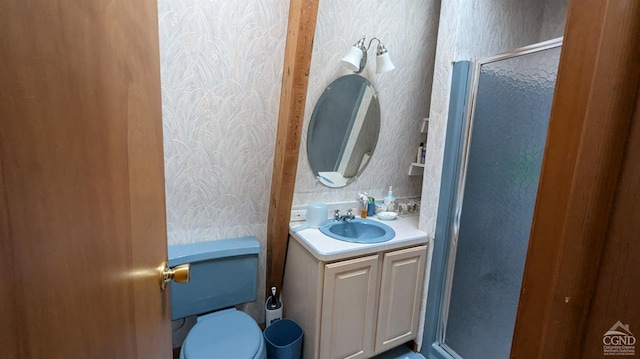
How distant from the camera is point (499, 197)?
4.77 ft

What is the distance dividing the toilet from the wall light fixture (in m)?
1.22

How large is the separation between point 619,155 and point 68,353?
0.72 metres

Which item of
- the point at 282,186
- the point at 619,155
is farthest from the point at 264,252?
the point at 619,155

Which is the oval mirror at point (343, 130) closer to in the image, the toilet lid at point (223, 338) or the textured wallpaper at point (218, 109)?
the textured wallpaper at point (218, 109)

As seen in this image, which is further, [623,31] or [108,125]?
[108,125]

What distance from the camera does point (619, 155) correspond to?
1.06ft

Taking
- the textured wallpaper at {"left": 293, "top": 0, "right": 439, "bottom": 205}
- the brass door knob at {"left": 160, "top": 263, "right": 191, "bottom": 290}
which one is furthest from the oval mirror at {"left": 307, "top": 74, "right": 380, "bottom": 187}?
the brass door knob at {"left": 160, "top": 263, "right": 191, "bottom": 290}

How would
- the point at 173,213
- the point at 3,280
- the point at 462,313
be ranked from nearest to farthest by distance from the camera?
the point at 3,280 → the point at 173,213 → the point at 462,313

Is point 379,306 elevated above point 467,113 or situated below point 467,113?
below

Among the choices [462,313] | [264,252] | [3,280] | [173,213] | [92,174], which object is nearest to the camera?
[3,280]

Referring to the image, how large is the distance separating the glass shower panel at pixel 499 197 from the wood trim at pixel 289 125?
0.99m

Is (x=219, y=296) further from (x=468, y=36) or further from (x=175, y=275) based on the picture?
(x=468, y=36)

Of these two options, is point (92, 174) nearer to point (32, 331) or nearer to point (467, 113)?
point (32, 331)

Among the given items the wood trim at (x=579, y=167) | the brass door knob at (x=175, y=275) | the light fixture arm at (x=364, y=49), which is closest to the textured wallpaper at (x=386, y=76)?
the light fixture arm at (x=364, y=49)
